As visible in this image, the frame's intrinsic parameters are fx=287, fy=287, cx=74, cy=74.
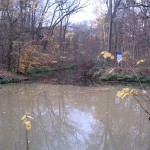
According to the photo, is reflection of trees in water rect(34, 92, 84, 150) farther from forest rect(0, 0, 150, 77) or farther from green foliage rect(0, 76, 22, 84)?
green foliage rect(0, 76, 22, 84)

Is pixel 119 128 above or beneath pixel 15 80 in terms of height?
beneath

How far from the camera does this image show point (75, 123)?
8383mm

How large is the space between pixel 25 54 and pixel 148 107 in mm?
14957

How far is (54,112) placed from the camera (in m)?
10.0

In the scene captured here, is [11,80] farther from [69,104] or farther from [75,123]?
[75,123]

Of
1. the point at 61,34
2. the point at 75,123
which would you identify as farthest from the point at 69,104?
the point at 61,34

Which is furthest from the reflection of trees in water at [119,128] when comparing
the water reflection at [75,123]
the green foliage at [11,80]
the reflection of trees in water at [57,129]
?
the green foliage at [11,80]

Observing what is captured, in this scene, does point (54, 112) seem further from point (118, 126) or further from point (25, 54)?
point (25, 54)

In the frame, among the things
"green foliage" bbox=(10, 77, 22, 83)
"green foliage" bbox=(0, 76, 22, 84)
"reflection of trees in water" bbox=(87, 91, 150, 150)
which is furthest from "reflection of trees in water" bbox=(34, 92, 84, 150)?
"green foliage" bbox=(10, 77, 22, 83)

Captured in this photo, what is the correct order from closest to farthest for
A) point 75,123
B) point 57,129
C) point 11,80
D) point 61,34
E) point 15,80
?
point 57,129 → point 75,123 → point 11,80 → point 15,80 → point 61,34

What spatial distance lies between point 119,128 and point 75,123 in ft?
4.24

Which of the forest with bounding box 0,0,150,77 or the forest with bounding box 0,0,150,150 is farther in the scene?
the forest with bounding box 0,0,150,77

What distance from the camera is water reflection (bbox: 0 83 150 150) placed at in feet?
21.3

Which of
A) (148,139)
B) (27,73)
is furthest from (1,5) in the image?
(148,139)
